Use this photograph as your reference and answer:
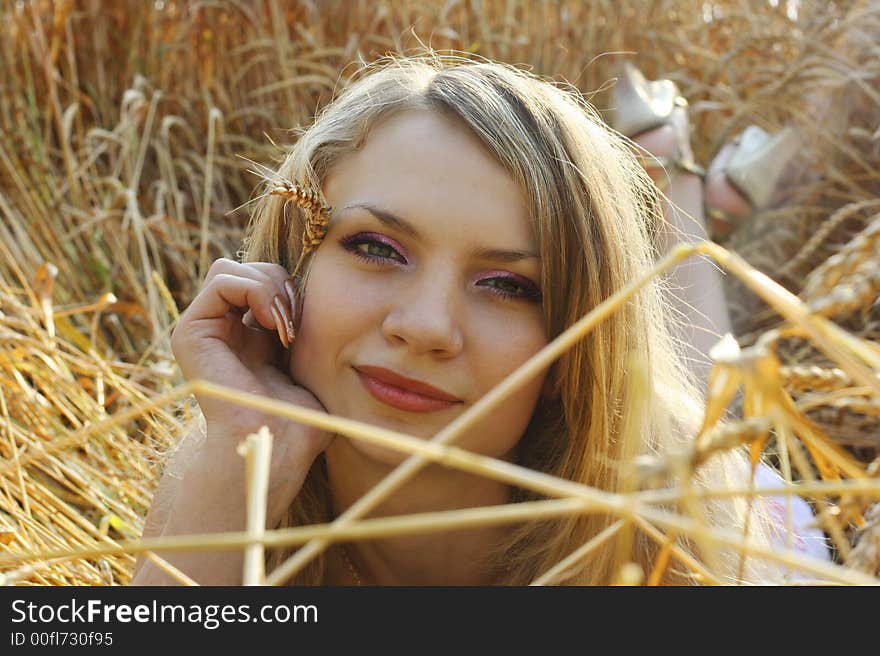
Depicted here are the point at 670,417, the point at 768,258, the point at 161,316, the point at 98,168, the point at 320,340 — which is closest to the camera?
the point at 320,340

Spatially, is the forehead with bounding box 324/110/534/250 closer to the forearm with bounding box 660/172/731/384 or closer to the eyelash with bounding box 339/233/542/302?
the eyelash with bounding box 339/233/542/302

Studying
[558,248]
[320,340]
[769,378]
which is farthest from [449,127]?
[769,378]

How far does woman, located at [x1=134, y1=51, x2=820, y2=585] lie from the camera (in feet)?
4.25

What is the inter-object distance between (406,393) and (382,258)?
21 cm

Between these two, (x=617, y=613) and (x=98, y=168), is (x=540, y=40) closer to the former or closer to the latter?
(x=98, y=168)

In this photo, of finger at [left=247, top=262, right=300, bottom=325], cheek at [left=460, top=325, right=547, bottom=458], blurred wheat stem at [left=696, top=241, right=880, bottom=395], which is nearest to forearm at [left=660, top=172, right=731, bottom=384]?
cheek at [left=460, top=325, right=547, bottom=458]

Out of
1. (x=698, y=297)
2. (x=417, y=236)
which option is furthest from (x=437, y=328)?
(x=698, y=297)

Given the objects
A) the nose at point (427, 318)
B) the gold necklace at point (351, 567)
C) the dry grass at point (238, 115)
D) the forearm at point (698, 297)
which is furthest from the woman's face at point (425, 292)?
the forearm at point (698, 297)

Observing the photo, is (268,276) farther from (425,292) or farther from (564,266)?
(564,266)

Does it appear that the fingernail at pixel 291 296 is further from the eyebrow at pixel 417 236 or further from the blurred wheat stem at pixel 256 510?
the blurred wheat stem at pixel 256 510

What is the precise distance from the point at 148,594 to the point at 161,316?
66.6 inches

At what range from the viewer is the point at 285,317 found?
1.38 metres

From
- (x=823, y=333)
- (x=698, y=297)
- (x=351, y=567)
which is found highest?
(x=823, y=333)

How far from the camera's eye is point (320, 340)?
4.51ft
